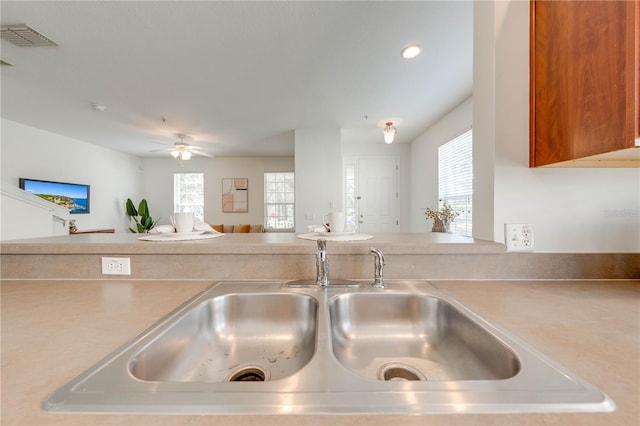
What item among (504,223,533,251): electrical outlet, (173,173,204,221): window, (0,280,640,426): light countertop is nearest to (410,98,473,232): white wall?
(504,223,533,251): electrical outlet

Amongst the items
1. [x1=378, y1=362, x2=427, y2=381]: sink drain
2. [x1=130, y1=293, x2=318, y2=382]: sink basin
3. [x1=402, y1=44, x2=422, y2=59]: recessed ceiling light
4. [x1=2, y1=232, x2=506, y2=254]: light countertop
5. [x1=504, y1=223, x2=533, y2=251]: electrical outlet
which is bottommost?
[x1=378, y1=362, x2=427, y2=381]: sink drain

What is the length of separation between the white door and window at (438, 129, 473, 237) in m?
1.42

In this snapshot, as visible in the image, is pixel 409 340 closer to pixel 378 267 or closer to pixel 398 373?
pixel 398 373

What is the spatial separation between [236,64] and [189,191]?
203 inches

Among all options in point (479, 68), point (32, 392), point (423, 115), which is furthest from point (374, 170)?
point (32, 392)

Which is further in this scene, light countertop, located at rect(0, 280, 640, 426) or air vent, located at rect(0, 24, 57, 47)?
air vent, located at rect(0, 24, 57, 47)

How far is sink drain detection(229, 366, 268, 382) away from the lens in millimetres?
669

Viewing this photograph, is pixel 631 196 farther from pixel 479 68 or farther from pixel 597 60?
pixel 479 68

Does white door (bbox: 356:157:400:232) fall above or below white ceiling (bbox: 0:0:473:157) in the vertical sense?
below

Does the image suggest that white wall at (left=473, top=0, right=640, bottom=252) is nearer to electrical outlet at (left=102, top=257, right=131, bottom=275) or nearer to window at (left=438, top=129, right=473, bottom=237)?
electrical outlet at (left=102, top=257, right=131, bottom=275)

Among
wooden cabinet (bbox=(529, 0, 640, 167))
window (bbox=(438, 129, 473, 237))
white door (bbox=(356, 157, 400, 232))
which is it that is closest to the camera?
wooden cabinet (bbox=(529, 0, 640, 167))

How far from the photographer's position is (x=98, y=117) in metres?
3.72

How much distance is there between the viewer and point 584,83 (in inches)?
28.7

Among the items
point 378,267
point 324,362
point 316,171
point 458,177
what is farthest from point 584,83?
point 316,171
